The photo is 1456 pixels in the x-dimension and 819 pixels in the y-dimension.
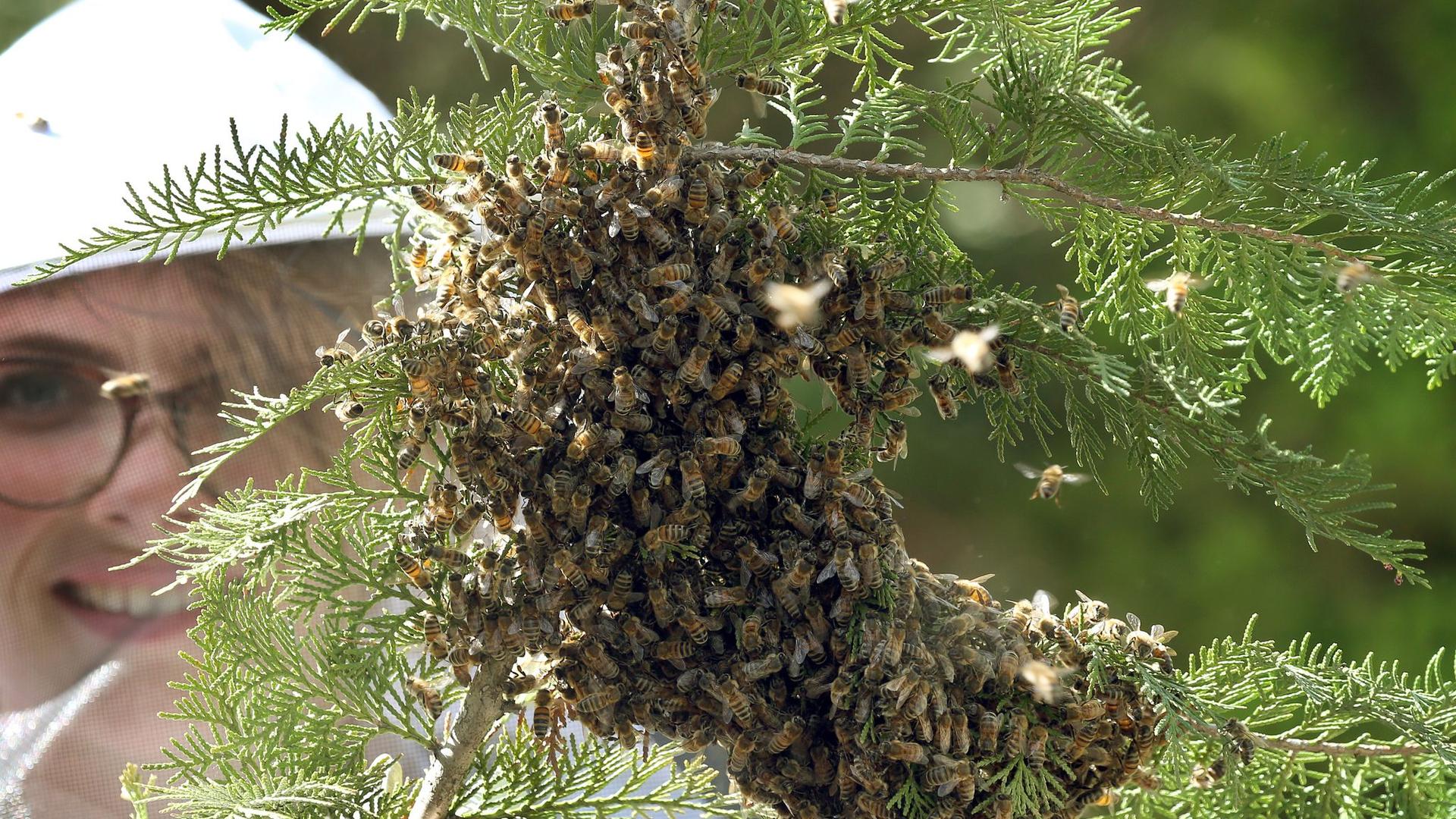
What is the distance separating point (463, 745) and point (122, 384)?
1031 mm

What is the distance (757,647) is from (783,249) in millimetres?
261

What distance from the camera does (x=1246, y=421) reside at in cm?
274

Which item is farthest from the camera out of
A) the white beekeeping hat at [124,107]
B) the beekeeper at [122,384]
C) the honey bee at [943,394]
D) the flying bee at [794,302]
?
the beekeeper at [122,384]

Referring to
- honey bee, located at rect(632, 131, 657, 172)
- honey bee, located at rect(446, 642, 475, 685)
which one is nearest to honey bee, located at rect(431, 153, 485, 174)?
honey bee, located at rect(632, 131, 657, 172)

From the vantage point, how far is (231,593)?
0.81 meters

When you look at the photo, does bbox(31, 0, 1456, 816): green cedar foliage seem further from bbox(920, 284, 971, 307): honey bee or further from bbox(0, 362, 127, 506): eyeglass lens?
bbox(0, 362, 127, 506): eyeglass lens

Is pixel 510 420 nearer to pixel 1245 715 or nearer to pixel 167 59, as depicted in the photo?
pixel 1245 715

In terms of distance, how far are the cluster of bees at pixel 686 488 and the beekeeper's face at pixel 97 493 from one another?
1001mm

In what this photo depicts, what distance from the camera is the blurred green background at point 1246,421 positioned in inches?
93.9

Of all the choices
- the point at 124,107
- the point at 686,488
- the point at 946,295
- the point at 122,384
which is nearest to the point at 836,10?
the point at 946,295

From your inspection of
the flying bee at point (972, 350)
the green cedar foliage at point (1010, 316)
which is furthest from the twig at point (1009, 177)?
the flying bee at point (972, 350)

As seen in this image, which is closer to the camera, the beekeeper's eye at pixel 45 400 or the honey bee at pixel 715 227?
the honey bee at pixel 715 227

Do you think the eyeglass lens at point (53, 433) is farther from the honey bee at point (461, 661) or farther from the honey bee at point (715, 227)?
the honey bee at point (715, 227)

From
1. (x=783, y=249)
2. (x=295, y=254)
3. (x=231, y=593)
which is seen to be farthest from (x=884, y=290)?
(x=295, y=254)
